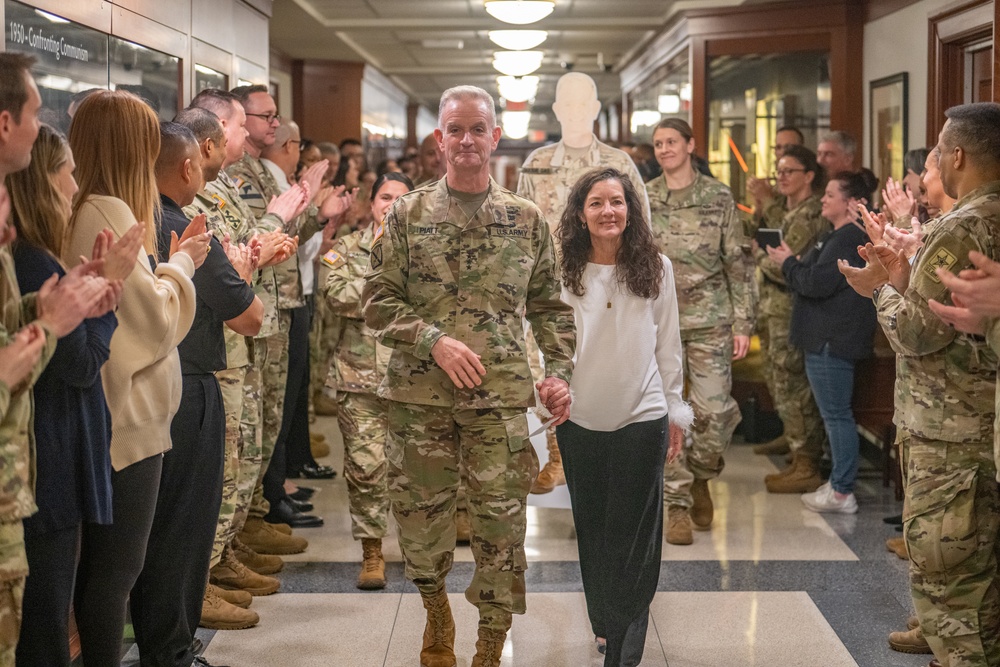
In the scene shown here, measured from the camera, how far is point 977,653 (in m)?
3.10

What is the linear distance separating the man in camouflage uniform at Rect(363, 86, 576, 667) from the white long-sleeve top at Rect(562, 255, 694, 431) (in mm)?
85

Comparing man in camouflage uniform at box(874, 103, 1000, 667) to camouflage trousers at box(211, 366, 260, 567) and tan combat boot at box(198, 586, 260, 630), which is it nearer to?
camouflage trousers at box(211, 366, 260, 567)

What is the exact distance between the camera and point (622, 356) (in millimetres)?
3357

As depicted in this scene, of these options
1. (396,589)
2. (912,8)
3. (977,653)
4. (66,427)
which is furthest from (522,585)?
(912,8)

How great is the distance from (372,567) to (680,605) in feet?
3.88

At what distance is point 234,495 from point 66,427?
1.47 metres

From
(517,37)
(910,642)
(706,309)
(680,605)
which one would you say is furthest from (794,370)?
(517,37)

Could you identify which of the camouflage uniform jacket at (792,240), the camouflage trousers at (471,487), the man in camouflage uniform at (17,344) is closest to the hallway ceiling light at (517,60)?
the camouflage uniform jacket at (792,240)

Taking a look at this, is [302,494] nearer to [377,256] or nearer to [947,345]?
[377,256]

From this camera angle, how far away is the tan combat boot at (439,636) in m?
3.52

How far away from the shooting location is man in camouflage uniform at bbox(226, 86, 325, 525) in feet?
15.2

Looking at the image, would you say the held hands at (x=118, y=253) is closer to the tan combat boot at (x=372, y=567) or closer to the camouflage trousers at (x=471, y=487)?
the camouflage trousers at (x=471, y=487)

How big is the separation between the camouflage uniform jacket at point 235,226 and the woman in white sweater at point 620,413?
1046 millimetres

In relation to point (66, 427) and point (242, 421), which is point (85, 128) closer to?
point (66, 427)
